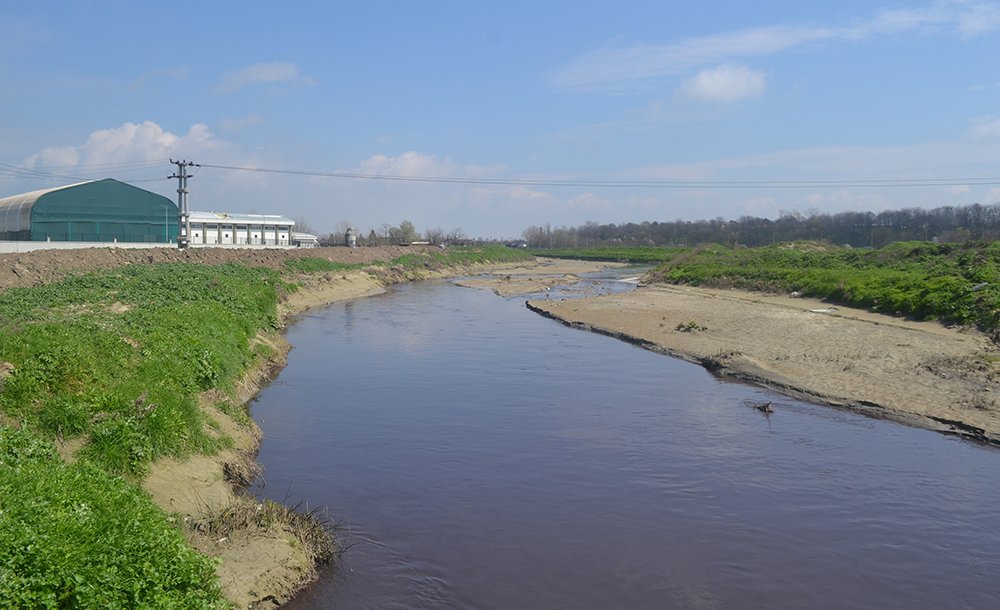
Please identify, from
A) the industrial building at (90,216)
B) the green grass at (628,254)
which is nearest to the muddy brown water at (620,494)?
the industrial building at (90,216)

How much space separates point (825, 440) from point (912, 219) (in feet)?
399

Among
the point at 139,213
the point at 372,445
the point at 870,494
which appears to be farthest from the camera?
the point at 139,213

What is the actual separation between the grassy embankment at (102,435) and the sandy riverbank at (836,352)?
15702 millimetres

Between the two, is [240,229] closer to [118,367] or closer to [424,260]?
[424,260]

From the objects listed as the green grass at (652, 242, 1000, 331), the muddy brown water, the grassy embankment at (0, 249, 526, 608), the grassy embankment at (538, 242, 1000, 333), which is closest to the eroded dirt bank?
the grassy embankment at (0, 249, 526, 608)

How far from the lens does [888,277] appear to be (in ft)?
132

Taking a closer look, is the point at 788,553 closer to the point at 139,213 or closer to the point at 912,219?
the point at 139,213

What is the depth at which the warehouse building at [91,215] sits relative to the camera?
57.5 metres

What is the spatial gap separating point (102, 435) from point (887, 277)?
1578 inches

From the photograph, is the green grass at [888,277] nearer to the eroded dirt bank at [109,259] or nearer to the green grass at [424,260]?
the green grass at [424,260]

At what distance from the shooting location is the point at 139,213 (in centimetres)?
6372

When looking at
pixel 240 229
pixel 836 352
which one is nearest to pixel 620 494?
pixel 836 352

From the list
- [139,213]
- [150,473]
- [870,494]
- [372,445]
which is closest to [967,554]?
[870,494]

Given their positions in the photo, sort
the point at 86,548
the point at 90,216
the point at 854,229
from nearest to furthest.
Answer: the point at 86,548
the point at 90,216
the point at 854,229
